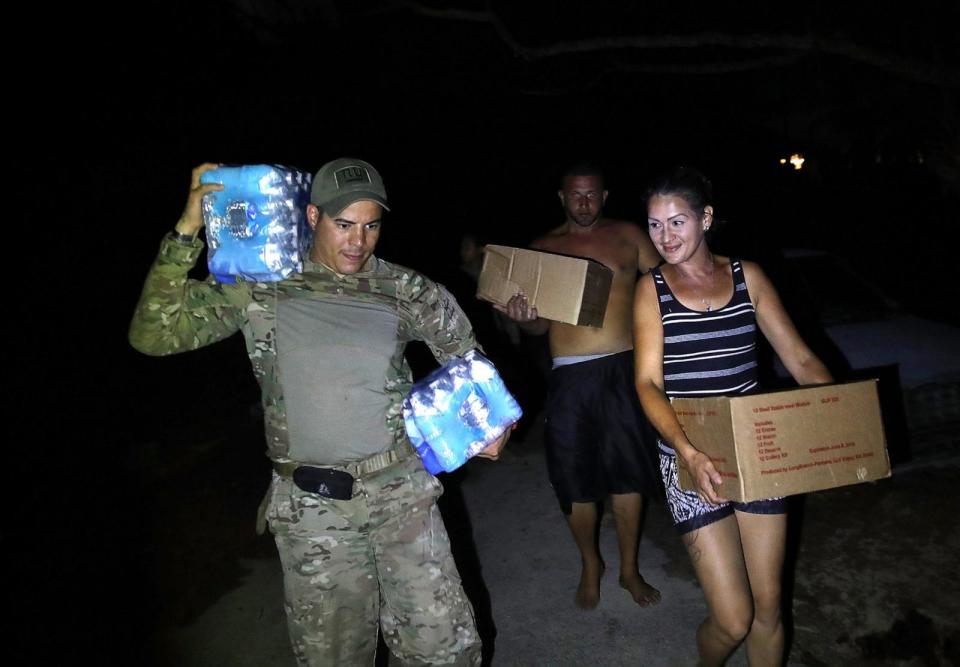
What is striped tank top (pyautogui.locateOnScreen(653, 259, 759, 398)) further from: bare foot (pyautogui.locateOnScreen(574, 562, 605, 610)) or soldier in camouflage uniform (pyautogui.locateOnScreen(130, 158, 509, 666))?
bare foot (pyautogui.locateOnScreen(574, 562, 605, 610))

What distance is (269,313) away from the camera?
216 cm

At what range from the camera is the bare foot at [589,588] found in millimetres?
3213

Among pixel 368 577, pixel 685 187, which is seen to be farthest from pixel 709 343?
pixel 368 577

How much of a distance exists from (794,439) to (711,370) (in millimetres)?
391

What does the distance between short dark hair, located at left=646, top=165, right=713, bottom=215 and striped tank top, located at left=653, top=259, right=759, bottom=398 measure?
345 millimetres

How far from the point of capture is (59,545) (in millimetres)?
4656

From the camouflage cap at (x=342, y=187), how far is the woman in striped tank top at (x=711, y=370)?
1.08m

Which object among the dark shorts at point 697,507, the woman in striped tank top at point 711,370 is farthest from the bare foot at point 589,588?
the dark shorts at point 697,507

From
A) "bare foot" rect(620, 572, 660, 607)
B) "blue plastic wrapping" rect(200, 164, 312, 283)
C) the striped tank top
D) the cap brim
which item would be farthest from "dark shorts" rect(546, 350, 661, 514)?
"blue plastic wrapping" rect(200, 164, 312, 283)

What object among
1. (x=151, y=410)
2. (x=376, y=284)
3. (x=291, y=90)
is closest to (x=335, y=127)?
(x=291, y=90)

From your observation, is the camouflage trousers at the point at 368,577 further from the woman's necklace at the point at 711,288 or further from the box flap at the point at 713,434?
the woman's necklace at the point at 711,288

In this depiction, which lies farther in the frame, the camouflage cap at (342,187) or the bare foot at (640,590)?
the bare foot at (640,590)

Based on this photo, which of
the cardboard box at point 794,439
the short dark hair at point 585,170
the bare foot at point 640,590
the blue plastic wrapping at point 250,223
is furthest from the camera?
the short dark hair at point 585,170

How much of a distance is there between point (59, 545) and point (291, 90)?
6.98 meters
